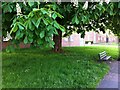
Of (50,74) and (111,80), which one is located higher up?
(50,74)

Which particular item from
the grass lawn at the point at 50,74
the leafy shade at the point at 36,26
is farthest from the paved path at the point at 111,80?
the leafy shade at the point at 36,26

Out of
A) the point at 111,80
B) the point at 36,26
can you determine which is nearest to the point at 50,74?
the point at 111,80

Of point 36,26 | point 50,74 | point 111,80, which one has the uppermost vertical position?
point 36,26

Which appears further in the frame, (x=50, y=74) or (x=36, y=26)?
(x=50, y=74)

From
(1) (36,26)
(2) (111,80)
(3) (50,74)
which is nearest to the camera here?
(1) (36,26)

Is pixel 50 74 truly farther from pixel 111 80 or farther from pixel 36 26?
pixel 36 26

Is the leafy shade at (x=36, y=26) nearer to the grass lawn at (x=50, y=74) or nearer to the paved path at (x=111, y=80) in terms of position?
the grass lawn at (x=50, y=74)

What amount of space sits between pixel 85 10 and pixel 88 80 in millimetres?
2955

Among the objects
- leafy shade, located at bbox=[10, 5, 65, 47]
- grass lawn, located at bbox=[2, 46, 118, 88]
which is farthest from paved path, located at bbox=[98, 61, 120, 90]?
leafy shade, located at bbox=[10, 5, 65, 47]

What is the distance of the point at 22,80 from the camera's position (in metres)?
6.99

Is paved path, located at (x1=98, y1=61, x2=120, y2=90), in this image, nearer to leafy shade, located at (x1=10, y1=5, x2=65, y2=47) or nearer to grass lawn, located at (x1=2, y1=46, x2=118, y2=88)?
grass lawn, located at (x1=2, y1=46, x2=118, y2=88)

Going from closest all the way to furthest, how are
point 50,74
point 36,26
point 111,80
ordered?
point 36,26 < point 50,74 < point 111,80

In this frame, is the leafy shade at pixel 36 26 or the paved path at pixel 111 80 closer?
the leafy shade at pixel 36 26

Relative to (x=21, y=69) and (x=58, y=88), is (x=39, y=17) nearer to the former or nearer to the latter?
(x=58, y=88)
